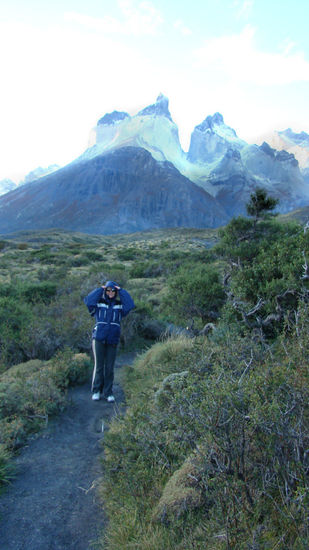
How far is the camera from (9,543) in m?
2.94

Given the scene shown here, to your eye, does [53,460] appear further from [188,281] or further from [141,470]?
[188,281]

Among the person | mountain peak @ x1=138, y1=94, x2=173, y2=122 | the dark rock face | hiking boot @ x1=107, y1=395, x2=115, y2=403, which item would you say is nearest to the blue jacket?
the person

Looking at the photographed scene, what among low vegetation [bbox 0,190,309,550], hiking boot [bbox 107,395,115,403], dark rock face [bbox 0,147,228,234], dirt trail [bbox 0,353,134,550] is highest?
dark rock face [bbox 0,147,228,234]

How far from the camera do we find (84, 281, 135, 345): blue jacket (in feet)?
19.1

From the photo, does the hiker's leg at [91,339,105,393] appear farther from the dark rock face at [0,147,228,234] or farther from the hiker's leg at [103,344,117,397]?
the dark rock face at [0,147,228,234]

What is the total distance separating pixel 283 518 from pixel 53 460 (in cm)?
282

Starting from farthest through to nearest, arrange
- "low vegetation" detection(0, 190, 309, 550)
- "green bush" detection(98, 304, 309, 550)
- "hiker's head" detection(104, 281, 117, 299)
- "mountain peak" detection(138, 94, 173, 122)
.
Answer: "mountain peak" detection(138, 94, 173, 122)
"hiker's head" detection(104, 281, 117, 299)
"low vegetation" detection(0, 190, 309, 550)
"green bush" detection(98, 304, 309, 550)

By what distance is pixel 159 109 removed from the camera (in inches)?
6486

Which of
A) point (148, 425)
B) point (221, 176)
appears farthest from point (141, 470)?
point (221, 176)

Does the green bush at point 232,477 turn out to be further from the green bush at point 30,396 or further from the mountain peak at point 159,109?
the mountain peak at point 159,109

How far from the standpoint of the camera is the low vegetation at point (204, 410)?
93.9 inches

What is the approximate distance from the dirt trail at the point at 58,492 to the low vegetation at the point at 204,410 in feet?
0.56

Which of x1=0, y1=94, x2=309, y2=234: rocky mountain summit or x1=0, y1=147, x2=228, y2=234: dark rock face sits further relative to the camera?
x1=0, y1=94, x2=309, y2=234: rocky mountain summit

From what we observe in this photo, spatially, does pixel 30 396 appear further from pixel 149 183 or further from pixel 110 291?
pixel 149 183
